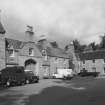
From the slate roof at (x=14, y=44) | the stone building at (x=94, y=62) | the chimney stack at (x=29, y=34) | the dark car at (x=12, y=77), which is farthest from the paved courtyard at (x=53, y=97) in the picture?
the stone building at (x=94, y=62)

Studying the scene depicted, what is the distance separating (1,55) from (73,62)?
28184mm

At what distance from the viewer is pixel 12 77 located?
2341 cm

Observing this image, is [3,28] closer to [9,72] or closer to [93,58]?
[9,72]

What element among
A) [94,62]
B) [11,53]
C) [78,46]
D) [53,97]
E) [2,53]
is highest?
[78,46]

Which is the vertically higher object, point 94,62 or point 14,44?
point 14,44

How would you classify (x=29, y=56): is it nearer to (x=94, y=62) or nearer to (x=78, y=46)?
(x=94, y=62)

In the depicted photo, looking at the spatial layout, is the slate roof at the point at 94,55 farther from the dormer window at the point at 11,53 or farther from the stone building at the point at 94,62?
the dormer window at the point at 11,53

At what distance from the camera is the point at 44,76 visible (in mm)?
39344

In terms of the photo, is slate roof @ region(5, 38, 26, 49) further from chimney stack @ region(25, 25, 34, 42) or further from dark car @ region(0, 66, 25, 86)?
dark car @ region(0, 66, 25, 86)

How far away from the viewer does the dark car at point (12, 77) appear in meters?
23.2

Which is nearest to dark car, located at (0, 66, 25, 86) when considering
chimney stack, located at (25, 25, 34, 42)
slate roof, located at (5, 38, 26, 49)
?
slate roof, located at (5, 38, 26, 49)

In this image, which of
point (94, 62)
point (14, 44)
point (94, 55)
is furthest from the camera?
point (94, 55)

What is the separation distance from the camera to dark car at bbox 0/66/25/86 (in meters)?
23.2

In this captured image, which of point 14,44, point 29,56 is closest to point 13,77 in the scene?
point 14,44
